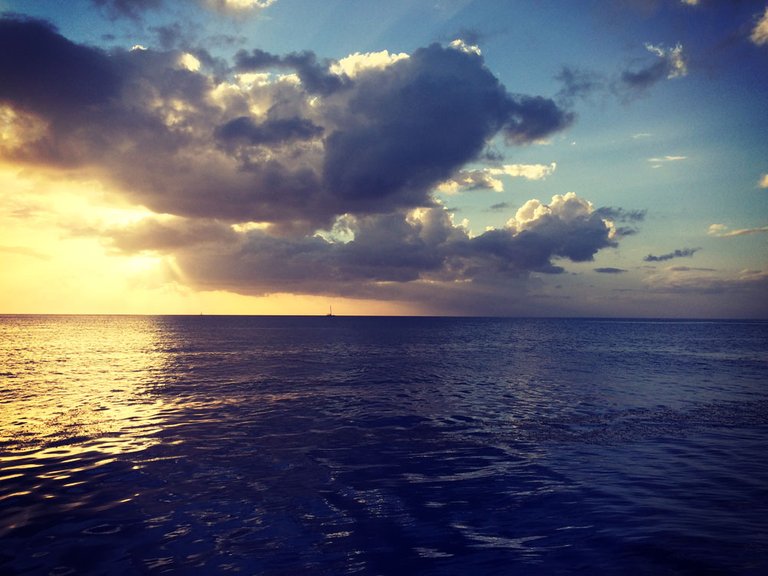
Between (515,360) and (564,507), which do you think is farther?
(515,360)

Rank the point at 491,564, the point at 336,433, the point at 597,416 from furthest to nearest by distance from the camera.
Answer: the point at 597,416
the point at 336,433
the point at 491,564

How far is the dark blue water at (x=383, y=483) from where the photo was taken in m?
12.1

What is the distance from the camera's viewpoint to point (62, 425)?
1077 inches

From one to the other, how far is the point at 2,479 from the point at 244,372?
37.3 m

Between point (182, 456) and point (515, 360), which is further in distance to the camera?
point (515, 360)

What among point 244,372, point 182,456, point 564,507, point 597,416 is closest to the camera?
point 564,507

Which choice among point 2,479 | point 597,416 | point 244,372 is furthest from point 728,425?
point 244,372

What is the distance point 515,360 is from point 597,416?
1657 inches

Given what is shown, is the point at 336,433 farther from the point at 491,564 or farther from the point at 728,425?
the point at 728,425

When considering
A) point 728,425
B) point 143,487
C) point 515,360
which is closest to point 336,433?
point 143,487

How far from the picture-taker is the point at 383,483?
58.2ft

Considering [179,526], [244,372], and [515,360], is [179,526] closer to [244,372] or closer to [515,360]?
[244,372]

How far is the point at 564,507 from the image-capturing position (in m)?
15.2

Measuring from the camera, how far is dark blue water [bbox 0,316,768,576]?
1209 centimetres
